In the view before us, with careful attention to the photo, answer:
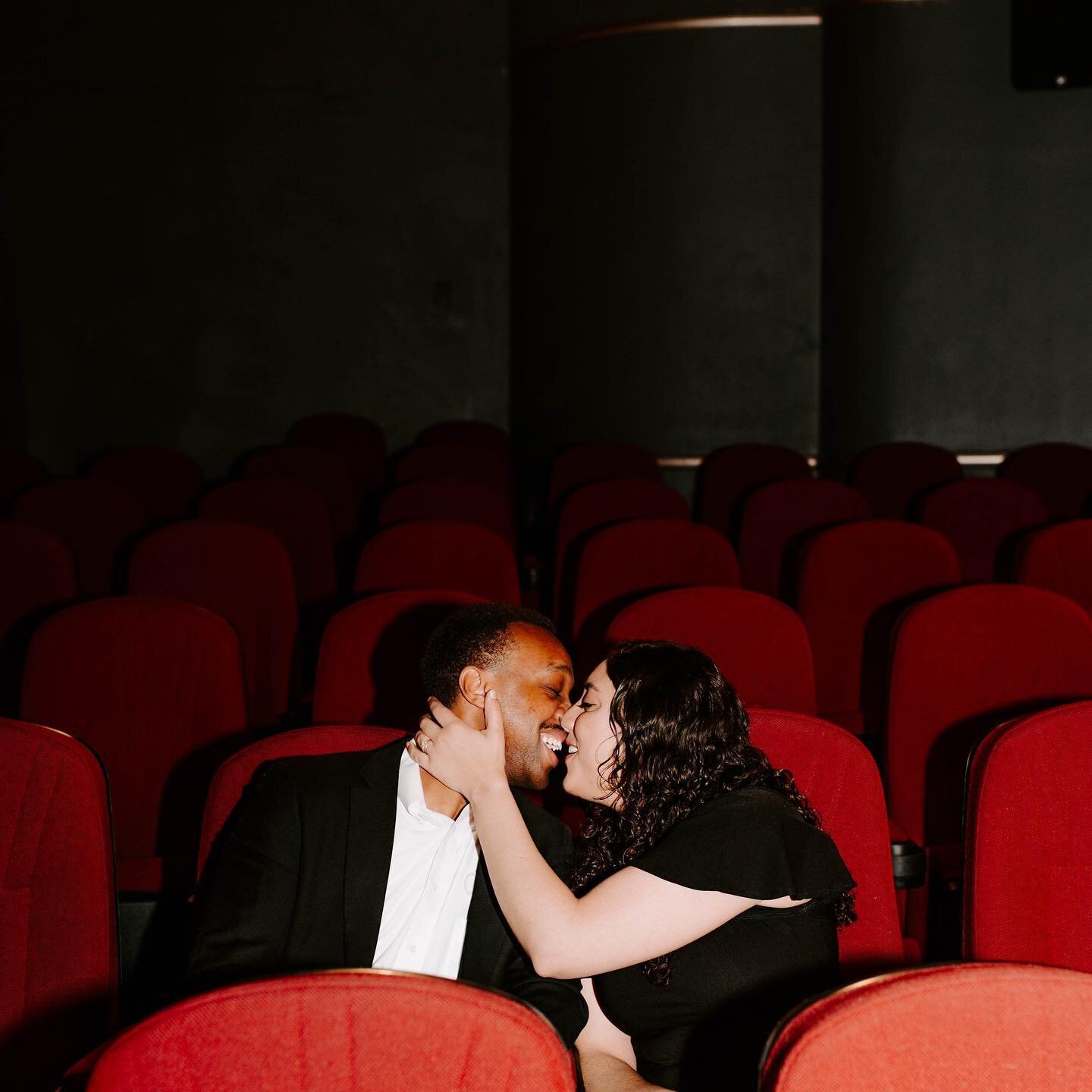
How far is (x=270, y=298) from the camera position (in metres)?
8.23

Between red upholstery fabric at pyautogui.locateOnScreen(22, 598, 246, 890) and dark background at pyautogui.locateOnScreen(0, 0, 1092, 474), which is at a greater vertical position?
dark background at pyautogui.locateOnScreen(0, 0, 1092, 474)

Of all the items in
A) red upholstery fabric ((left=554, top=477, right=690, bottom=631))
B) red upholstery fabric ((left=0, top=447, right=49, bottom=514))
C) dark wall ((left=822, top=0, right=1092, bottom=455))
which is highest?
dark wall ((left=822, top=0, right=1092, bottom=455))

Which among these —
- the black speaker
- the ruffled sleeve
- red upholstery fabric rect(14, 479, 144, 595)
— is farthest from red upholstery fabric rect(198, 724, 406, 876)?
the black speaker

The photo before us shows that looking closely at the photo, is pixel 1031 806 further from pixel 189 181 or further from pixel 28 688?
pixel 189 181

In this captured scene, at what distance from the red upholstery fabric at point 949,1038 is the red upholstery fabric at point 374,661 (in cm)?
190

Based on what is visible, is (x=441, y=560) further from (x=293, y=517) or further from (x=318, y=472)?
(x=318, y=472)

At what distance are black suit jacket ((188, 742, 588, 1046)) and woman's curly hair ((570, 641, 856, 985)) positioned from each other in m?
0.14

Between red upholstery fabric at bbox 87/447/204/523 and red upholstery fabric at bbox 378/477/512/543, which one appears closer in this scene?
red upholstery fabric at bbox 378/477/512/543

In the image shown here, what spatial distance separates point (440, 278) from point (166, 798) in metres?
5.86

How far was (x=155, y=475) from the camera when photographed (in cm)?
637

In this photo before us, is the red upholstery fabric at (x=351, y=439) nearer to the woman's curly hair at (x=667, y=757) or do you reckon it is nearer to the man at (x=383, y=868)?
the man at (x=383, y=868)

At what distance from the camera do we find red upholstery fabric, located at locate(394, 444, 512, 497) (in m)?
6.14

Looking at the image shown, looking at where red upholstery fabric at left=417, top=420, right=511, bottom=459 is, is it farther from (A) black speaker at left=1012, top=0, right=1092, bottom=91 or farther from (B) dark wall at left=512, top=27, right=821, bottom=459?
(A) black speaker at left=1012, top=0, right=1092, bottom=91

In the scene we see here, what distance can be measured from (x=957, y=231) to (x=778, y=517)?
3129mm
